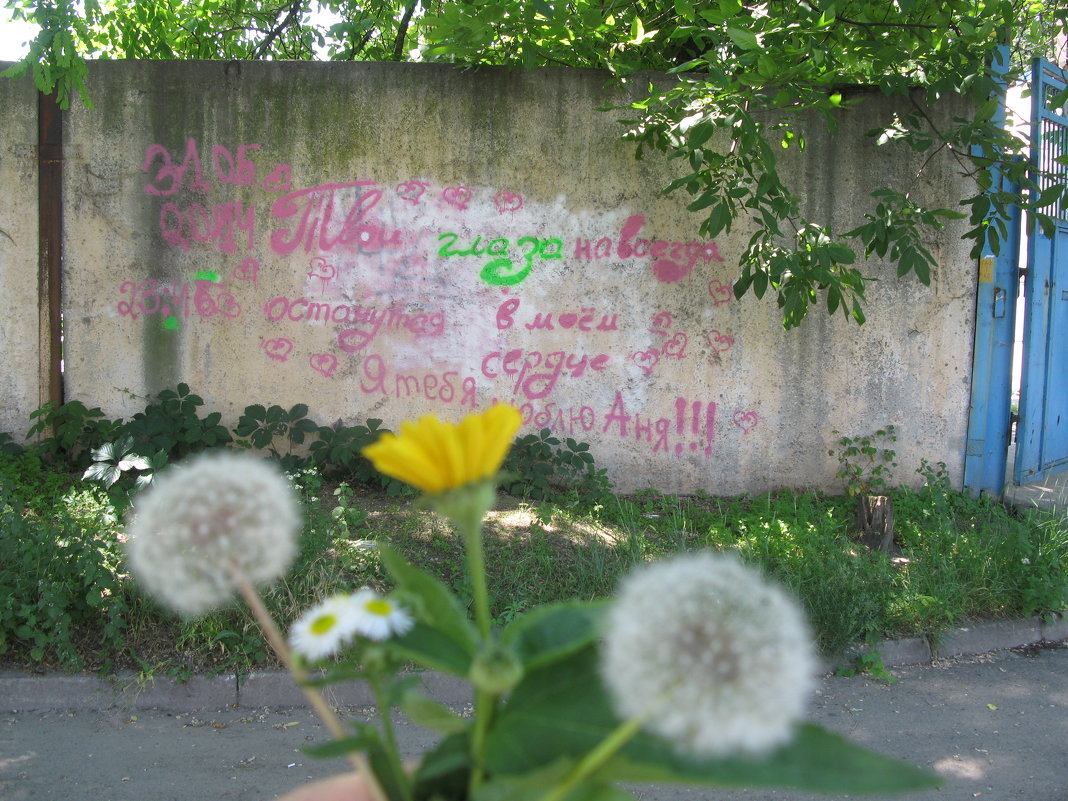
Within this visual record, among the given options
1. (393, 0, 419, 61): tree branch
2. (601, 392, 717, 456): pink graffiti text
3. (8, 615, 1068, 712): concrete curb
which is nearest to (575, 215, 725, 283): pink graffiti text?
(601, 392, 717, 456): pink graffiti text

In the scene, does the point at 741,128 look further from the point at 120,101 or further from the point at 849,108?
the point at 120,101

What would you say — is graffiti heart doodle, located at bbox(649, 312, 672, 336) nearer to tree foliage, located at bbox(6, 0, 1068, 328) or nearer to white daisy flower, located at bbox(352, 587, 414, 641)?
tree foliage, located at bbox(6, 0, 1068, 328)

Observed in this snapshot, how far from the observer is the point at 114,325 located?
235 inches

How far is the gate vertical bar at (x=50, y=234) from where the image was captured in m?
5.84

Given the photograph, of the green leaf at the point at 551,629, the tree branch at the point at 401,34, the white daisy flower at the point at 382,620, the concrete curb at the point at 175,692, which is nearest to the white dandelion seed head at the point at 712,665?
the green leaf at the point at 551,629

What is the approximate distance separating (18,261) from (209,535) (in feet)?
19.8

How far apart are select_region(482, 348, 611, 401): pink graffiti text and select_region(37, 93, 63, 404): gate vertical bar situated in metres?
2.93

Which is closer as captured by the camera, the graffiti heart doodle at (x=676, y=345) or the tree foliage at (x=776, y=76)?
the tree foliage at (x=776, y=76)

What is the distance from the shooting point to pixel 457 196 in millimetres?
6012

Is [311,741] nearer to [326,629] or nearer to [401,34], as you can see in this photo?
[326,629]

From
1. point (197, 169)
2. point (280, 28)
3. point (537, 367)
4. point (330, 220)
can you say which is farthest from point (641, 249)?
point (280, 28)

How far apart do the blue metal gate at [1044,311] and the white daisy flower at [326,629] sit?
615 centimetres

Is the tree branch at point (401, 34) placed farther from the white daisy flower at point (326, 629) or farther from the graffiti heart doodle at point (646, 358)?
the white daisy flower at point (326, 629)

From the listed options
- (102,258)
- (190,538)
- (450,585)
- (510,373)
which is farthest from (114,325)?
(190,538)
